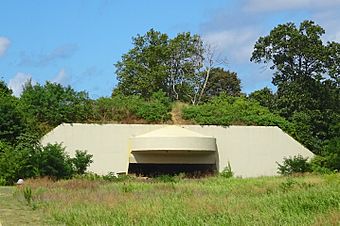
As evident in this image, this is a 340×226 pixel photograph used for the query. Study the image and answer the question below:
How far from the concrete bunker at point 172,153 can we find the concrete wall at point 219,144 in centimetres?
26

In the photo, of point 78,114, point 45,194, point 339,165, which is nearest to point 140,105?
point 78,114

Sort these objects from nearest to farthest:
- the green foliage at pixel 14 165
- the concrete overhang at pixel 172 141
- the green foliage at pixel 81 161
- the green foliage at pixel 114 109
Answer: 1. the green foliage at pixel 14 165
2. the green foliage at pixel 81 161
3. the concrete overhang at pixel 172 141
4. the green foliage at pixel 114 109

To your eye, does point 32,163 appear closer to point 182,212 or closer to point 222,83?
point 182,212

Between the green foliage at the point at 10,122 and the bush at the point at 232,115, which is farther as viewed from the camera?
the bush at the point at 232,115

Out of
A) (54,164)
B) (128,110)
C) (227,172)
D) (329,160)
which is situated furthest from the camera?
(128,110)

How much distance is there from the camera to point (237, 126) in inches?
1395

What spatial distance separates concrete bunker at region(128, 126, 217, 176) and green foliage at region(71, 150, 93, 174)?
10.1 ft

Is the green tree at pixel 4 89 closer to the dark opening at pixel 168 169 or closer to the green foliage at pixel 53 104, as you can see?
the green foliage at pixel 53 104

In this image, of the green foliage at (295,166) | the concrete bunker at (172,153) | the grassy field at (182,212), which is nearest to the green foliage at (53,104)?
the concrete bunker at (172,153)

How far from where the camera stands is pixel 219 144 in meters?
35.0

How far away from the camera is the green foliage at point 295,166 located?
32875 millimetres

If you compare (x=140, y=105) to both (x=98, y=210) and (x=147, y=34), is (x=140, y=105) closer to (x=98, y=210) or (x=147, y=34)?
(x=147, y=34)

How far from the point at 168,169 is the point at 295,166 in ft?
24.2

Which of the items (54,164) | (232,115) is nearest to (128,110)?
(232,115)
